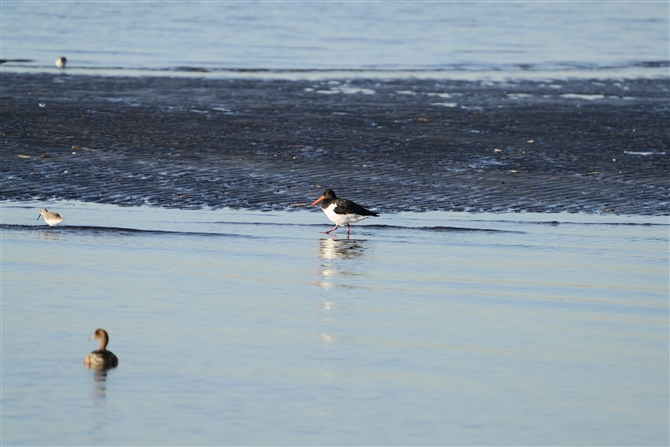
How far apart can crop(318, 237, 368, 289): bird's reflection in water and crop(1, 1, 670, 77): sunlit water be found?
692 inches

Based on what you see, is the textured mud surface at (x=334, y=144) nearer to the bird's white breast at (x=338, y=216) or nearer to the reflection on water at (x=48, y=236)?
the bird's white breast at (x=338, y=216)

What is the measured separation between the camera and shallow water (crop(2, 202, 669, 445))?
25.9 ft

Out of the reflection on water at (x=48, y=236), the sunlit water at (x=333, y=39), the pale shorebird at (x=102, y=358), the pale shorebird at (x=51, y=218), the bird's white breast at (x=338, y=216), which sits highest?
the sunlit water at (x=333, y=39)

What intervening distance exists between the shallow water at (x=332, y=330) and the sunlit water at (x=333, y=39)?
17.7 meters

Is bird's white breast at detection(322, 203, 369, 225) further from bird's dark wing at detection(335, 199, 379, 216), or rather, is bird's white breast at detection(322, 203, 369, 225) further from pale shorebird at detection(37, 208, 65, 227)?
pale shorebird at detection(37, 208, 65, 227)

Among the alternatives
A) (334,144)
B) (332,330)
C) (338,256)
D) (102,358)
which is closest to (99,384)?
(102,358)

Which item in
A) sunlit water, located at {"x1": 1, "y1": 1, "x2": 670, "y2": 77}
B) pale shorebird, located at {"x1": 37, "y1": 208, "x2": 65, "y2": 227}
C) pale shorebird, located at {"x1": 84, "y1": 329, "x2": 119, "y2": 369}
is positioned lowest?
pale shorebird, located at {"x1": 84, "y1": 329, "x2": 119, "y2": 369}

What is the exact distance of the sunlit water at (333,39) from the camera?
33812 millimetres

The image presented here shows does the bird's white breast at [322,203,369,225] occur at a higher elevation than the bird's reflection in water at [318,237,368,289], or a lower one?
higher

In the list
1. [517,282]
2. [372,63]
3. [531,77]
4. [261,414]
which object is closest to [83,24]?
[372,63]

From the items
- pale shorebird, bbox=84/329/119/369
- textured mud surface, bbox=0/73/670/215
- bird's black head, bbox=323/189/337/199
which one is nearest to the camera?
pale shorebird, bbox=84/329/119/369

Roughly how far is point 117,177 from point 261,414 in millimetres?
10206

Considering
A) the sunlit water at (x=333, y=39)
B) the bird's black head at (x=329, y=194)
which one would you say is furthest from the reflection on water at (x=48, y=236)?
the sunlit water at (x=333, y=39)

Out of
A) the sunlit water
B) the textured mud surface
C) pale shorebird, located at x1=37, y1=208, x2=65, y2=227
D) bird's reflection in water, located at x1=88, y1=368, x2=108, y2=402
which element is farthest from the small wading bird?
the sunlit water
